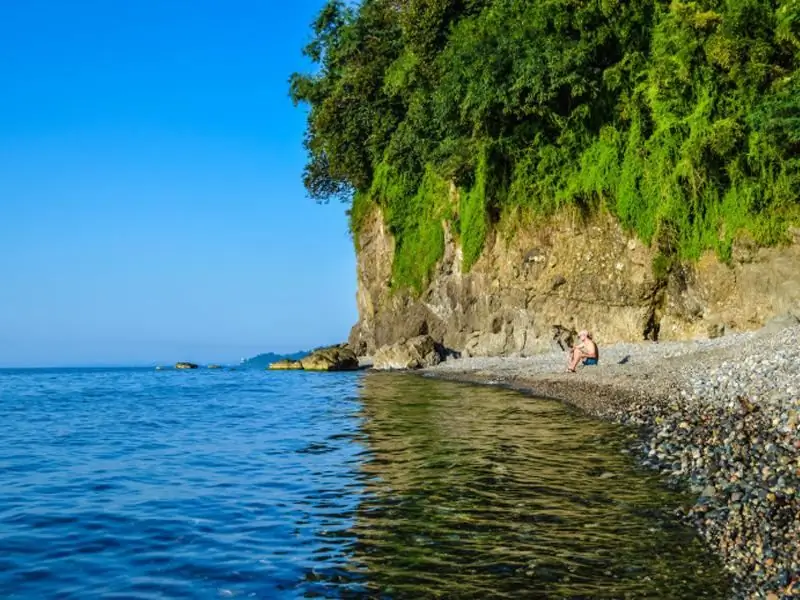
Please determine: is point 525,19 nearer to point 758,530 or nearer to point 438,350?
point 438,350

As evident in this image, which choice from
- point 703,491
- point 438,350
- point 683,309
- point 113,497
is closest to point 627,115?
point 683,309

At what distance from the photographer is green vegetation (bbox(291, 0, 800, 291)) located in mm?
25562

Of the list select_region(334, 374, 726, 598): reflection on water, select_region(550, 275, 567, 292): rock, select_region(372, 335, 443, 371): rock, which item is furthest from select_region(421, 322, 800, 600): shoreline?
select_region(372, 335, 443, 371): rock

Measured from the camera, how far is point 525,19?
105ft

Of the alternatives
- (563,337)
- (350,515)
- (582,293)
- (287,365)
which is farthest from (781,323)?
(287,365)

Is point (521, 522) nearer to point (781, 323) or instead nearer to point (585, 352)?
point (781, 323)

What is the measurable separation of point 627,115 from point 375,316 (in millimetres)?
21790

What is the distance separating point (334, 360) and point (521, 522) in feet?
117

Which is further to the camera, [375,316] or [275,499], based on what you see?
[375,316]

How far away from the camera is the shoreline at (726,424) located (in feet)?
22.7

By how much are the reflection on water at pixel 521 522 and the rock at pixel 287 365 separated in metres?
34.7

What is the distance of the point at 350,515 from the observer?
8.91m

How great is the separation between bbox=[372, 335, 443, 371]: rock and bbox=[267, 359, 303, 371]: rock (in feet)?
35.5

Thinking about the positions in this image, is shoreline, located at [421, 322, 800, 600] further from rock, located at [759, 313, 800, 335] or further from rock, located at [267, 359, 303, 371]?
rock, located at [267, 359, 303, 371]
